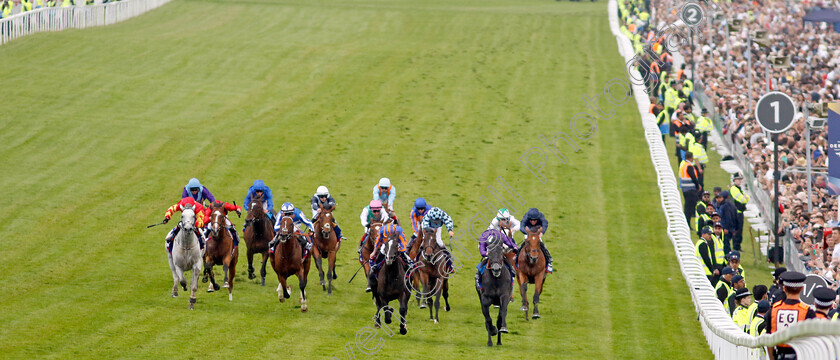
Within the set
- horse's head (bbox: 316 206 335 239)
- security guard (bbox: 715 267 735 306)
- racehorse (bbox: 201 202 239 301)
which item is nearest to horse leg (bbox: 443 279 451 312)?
horse's head (bbox: 316 206 335 239)

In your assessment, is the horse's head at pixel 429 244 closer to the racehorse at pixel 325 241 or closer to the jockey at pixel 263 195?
the racehorse at pixel 325 241

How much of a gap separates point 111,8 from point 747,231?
33.0m

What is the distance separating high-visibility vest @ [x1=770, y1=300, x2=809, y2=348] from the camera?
10.9 metres

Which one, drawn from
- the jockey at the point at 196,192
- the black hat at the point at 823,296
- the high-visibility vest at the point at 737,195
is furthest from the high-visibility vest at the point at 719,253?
the jockey at the point at 196,192

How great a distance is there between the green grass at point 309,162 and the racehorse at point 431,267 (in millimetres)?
603

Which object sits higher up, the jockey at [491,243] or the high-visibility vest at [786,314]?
the high-visibility vest at [786,314]

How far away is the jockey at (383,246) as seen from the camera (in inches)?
636

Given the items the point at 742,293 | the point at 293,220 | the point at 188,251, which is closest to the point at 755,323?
the point at 742,293

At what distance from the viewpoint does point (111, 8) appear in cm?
4853

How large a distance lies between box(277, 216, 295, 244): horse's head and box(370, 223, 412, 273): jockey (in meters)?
1.39

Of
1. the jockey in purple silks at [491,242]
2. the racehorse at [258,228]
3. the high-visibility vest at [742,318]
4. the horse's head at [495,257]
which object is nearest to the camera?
the high-visibility vest at [742,318]

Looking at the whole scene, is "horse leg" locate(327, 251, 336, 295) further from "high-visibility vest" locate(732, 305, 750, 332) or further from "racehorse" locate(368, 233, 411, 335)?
"high-visibility vest" locate(732, 305, 750, 332)

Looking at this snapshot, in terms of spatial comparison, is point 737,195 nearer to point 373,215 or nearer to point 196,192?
point 373,215

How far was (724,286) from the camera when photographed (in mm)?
17562
